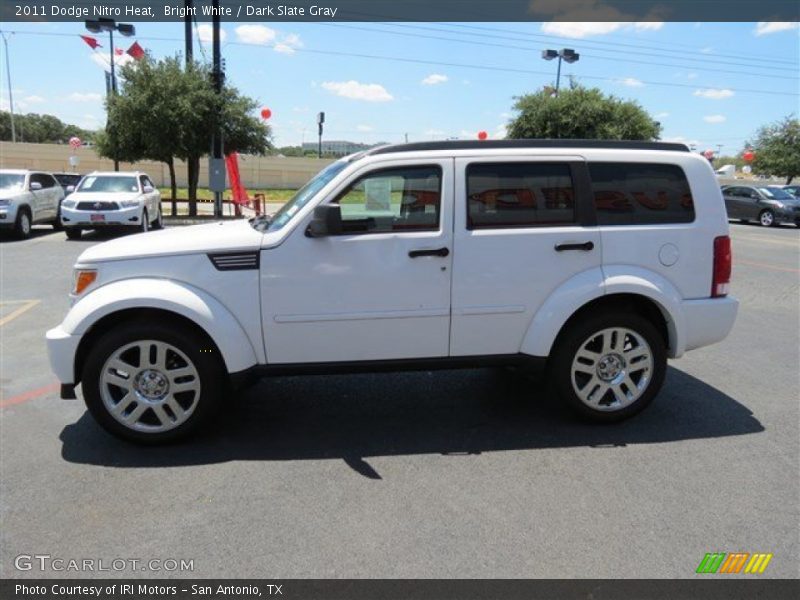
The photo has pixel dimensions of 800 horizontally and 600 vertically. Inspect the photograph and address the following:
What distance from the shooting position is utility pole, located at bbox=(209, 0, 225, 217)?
20172 mm

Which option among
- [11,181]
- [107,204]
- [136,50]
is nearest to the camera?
[107,204]

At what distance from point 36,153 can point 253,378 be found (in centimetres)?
5429

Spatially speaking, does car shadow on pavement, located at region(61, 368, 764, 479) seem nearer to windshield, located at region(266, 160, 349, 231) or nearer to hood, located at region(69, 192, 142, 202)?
windshield, located at region(266, 160, 349, 231)

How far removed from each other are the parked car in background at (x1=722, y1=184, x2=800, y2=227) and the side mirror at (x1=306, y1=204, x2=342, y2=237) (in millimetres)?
24262

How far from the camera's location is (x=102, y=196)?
15.6 m

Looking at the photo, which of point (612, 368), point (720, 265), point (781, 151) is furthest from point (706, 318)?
point (781, 151)

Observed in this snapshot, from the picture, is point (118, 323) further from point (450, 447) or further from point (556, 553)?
point (556, 553)

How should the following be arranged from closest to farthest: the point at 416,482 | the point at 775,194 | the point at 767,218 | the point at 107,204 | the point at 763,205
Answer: the point at 416,482
the point at 107,204
the point at 763,205
the point at 767,218
the point at 775,194

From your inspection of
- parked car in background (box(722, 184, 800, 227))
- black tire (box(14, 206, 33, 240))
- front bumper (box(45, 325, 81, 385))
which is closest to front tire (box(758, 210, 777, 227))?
parked car in background (box(722, 184, 800, 227))

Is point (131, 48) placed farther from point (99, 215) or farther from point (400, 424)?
point (400, 424)

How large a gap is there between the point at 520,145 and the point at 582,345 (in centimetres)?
145

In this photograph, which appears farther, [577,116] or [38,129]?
[38,129]

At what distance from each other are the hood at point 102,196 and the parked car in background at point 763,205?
69.6ft

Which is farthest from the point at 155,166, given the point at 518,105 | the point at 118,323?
the point at 118,323
